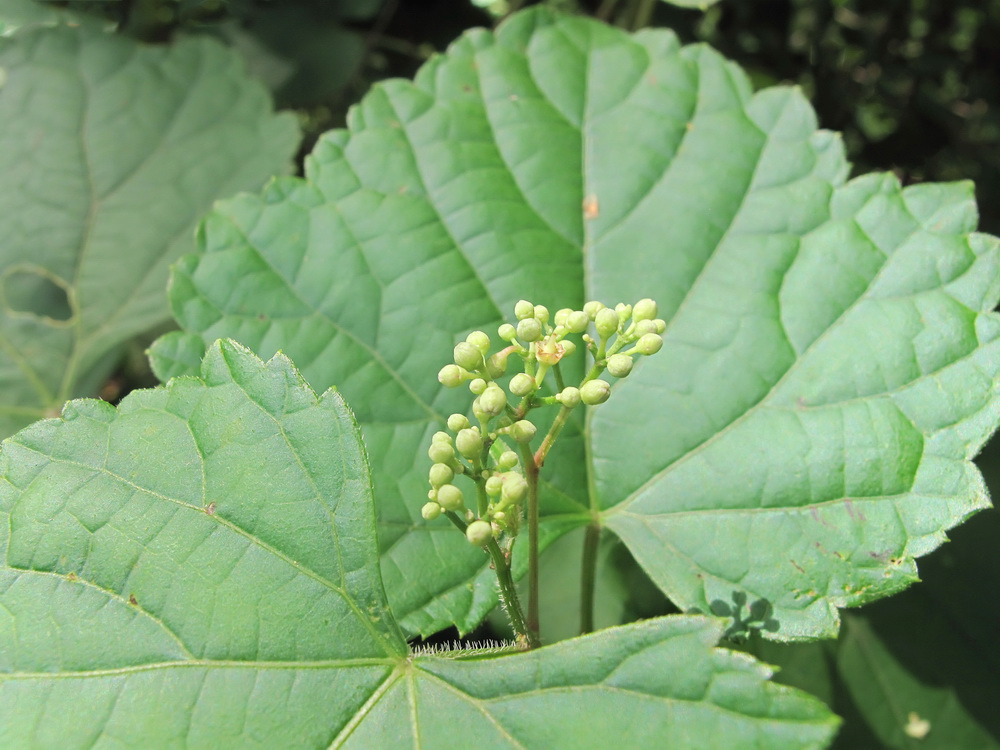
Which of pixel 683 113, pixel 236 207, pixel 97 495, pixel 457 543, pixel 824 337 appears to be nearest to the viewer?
pixel 97 495

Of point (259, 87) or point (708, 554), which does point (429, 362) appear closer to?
point (708, 554)

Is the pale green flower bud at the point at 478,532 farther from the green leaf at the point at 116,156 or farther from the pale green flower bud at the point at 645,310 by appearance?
the green leaf at the point at 116,156

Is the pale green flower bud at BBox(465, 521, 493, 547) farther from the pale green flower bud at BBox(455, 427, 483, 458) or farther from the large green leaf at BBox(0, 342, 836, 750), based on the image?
the large green leaf at BBox(0, 342, 836, 750)

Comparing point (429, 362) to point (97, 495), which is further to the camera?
point (429, 362)

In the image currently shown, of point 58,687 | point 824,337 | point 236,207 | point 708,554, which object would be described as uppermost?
point 236,207

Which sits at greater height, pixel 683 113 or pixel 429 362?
pixel 683 113

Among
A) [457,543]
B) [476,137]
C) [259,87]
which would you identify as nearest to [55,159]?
[259,87]

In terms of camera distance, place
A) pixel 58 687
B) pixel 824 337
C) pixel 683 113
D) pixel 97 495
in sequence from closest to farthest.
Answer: pixel 58 687 → pixel 97 495 → pixel 824 337 → pixel 683 113
